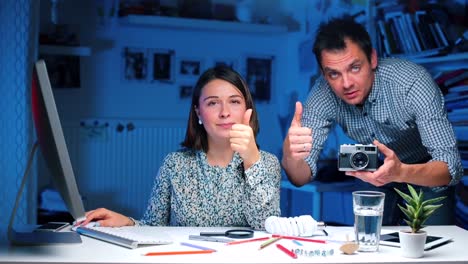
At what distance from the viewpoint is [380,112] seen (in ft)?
8.98

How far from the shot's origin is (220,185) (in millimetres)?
2256

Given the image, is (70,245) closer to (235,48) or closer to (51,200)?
(51,200)

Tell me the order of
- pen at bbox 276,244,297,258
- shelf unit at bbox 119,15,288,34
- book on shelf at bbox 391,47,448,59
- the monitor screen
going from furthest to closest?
shelf unit at bbox 119,15,288,34 < book on shelf at bbox 391,47,448,59 < pen at bbox 276,244,297,258 < the monitor screen

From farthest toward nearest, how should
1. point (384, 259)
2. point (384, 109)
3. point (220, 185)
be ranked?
point (384, 109) < point (220, 185) < point (384, 259)

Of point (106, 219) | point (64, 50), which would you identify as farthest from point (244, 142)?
point (64, 50)

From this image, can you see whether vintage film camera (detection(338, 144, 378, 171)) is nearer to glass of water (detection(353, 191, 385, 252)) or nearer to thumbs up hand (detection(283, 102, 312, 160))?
thumbs up hand (detection(283, 102, 312, 160))

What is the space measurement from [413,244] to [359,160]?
70cm

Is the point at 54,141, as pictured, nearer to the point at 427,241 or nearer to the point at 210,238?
the point at 210,238

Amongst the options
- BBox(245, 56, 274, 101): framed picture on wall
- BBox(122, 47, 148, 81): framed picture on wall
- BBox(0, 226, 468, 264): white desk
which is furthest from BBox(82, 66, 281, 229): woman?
BBox(245, 56, 274, 101): framed picture on wall

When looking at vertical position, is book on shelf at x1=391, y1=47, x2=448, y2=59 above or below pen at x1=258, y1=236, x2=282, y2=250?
above

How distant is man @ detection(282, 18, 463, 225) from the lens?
254 cm

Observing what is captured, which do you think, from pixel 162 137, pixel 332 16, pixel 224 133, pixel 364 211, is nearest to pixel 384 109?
pixel 224 133

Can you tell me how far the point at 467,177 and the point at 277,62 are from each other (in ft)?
6.06

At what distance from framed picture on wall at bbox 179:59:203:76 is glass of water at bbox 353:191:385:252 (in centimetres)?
325
